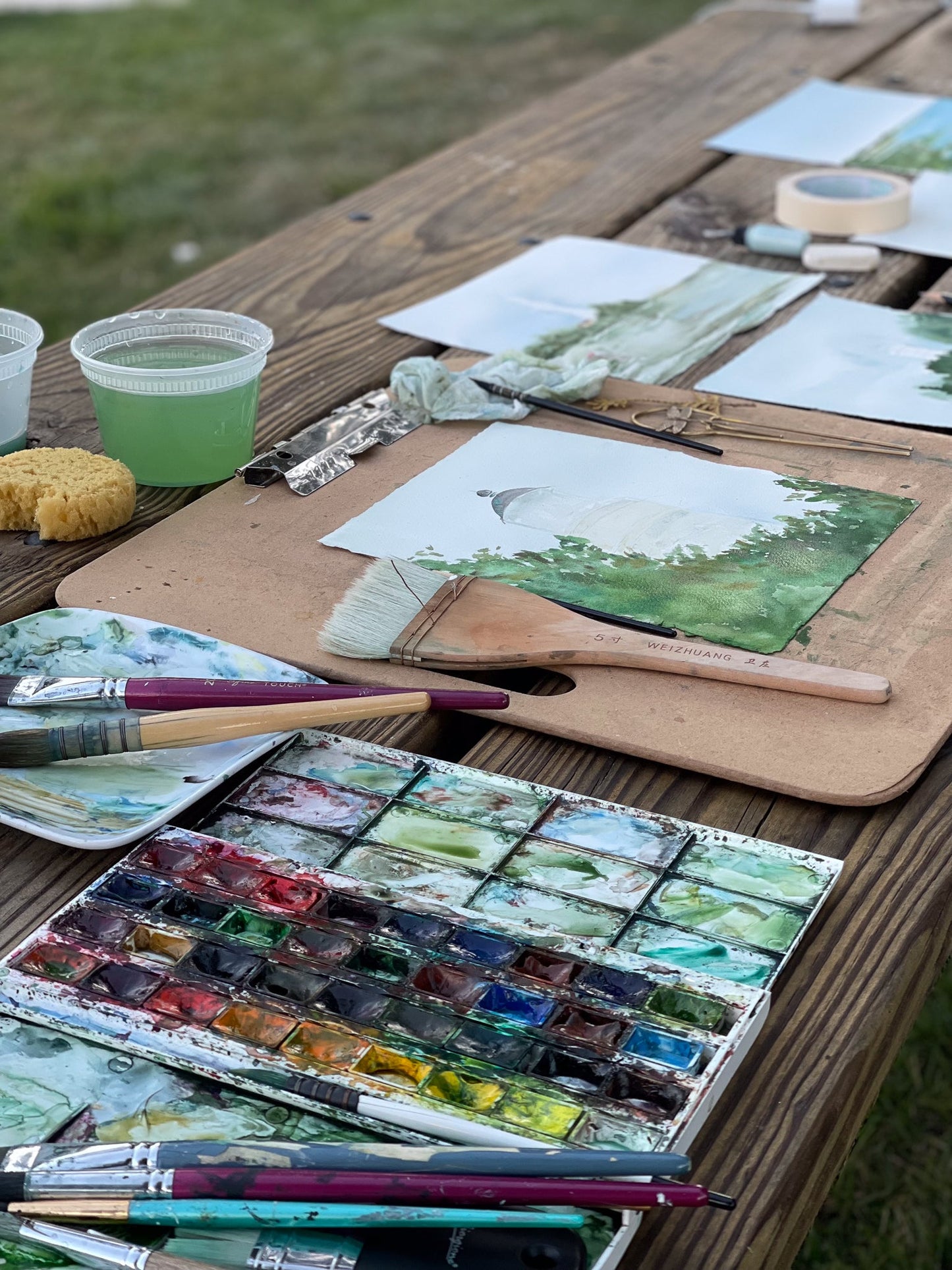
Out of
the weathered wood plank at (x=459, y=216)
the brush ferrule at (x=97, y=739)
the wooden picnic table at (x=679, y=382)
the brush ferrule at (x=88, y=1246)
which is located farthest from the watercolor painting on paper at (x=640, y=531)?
the brush ferrule at (x=88, y=1246)

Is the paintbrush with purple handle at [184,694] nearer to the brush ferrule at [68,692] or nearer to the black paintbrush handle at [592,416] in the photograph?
the brush ferrule at [68,692]

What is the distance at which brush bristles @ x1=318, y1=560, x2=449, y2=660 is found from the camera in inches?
43.9

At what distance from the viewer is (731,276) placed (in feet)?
6.22

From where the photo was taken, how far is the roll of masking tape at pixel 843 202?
200cm

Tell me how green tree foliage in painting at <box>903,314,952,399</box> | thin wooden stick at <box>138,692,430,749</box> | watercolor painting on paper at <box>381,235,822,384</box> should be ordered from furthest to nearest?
1. watercolor painting on paper at <box>381,235,822,384</box>
2. green tree foliage in painting at <box>903,314,952,399</box>
3. thin wooden stick at <box>138,692,430,749</box>

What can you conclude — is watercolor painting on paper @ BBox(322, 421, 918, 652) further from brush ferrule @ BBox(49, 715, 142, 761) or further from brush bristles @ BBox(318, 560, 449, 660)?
brush ferrule @ BBox(49, 715, 142, 761)

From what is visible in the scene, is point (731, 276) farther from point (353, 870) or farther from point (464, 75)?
point (464, 75)

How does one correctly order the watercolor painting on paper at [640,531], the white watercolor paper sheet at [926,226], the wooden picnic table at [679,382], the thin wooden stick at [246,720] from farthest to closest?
the white watercolor paper sheet at [926,226] < the watercolor painting on paper at [640,531] < the thin wooden stick at [246,720] < the wooden picnic table at [679,382]

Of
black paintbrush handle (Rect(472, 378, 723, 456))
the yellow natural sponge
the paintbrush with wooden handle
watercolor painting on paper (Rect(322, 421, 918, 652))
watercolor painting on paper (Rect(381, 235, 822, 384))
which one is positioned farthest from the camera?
watercolor painting on paper (Rect(381, 235, 822, 384))

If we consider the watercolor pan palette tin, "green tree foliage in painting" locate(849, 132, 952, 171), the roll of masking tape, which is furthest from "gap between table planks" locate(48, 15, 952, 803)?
"green tree foliage in painting" locate(849, 132, 952, 171)

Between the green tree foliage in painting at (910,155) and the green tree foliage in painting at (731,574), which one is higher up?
the green tree foliage in painting at (910,155)

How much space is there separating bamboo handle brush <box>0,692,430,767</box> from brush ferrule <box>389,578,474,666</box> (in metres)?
0.13

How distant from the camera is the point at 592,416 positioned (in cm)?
151

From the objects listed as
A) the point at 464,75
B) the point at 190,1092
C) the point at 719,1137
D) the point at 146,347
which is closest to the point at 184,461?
the point at 146,347
